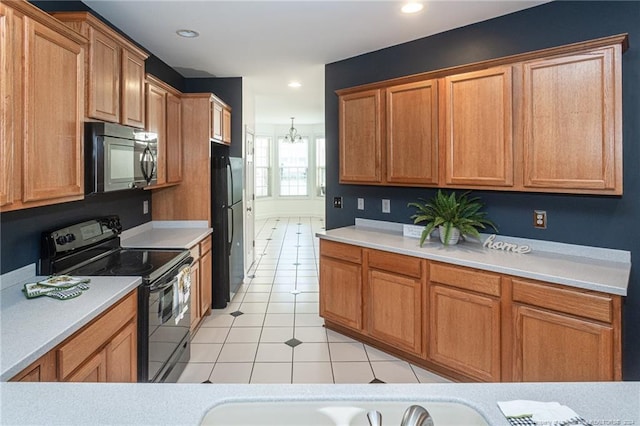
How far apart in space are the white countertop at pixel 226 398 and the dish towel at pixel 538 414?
0.08 ft

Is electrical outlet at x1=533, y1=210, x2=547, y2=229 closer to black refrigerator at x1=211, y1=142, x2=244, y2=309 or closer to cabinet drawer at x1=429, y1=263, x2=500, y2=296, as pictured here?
cabinet drawer at x1=429, y1=263, x2=500, y2=296

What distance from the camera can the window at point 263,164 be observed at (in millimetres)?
11194

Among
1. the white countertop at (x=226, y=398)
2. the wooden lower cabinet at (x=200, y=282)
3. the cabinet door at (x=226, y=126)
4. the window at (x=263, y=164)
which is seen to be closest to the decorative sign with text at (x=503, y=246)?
the white countertop at (x=226, y=398)

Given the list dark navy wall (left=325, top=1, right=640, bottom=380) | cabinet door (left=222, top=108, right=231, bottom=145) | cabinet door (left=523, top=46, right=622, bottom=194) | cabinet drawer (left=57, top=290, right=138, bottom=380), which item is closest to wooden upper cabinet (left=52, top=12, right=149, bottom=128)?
cabinet drawer (left=57, top=290, right=138, bottom=380)

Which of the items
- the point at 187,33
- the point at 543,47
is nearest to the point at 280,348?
the point at 187,33

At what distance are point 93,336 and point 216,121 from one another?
293cm

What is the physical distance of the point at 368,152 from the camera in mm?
3596

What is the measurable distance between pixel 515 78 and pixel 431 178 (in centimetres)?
92

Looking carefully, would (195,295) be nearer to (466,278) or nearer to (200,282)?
(200,282)

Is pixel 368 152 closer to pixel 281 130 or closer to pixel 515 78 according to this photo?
pixel 515 78

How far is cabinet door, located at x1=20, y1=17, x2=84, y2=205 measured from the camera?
1.75 m

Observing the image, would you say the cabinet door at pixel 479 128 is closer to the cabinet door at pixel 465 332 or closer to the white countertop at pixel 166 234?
the cabinet door at pixel 465 332

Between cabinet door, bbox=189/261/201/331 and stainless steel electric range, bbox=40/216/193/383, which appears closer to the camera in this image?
stainless steel electric range, bbox=40/216/193/383

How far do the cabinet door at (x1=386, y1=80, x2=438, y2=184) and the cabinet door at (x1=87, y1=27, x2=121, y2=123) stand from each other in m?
2.13
